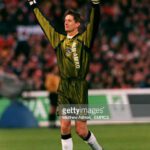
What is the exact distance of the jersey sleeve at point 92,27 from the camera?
978cm

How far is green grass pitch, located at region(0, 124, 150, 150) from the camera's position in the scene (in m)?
14.2

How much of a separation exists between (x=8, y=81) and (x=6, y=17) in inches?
207

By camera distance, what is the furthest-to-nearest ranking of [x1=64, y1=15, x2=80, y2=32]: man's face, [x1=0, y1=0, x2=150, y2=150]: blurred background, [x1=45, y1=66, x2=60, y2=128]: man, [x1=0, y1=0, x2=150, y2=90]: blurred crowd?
[x1=0, y1=0, x2=150, y2=90]: blurred crowd → [x1=45, y1=66, x2=60, y2=128]: man → [x1=0, y1=0, x2=150, y2=150]: blurred background → [x1=64, y1=15, x2=80, y2=32]: man's face

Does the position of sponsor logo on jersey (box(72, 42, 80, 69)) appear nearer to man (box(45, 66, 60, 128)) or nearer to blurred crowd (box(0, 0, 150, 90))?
man (box(45, 66, 60, 128))

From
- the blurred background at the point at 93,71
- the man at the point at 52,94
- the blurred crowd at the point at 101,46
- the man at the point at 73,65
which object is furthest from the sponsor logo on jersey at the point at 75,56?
the blurred crowd at the point at 101,46

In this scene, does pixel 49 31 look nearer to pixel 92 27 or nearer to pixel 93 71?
pixel 92 27

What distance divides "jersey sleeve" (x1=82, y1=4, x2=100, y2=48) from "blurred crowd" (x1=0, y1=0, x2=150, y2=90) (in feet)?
39.0

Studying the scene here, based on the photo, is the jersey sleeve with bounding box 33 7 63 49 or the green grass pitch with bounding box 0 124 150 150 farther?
the green grass pitch with bounding box 0 124 150 150

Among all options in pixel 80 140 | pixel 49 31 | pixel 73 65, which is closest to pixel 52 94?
pixel 80 140

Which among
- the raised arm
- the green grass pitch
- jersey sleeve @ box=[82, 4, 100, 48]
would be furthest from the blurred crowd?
jersey sleeve @ box=[82, 4, 100, 48]

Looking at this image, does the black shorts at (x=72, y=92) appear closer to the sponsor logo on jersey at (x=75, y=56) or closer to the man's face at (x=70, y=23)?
the sponsor logo on jersey at (x=75, y=56)

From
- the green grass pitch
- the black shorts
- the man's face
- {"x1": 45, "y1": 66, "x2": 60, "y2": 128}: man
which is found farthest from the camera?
{"x1": 45, "y1": 66, "x2": 60, "y2": 128}: man

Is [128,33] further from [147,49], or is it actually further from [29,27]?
[29,27]

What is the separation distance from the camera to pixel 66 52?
10078 mm
